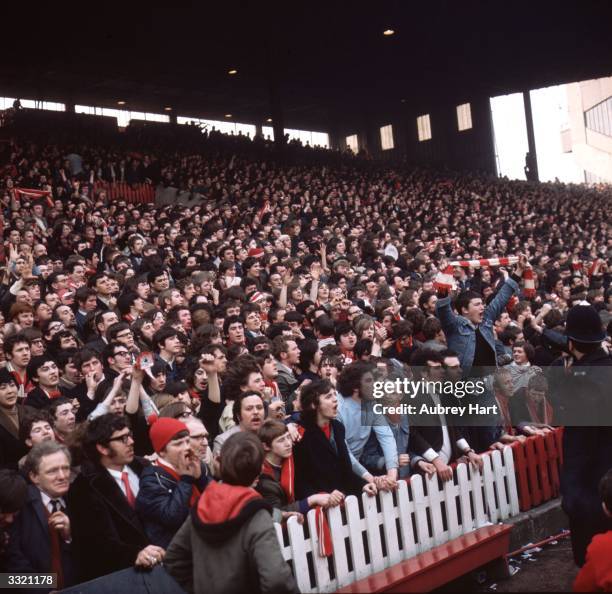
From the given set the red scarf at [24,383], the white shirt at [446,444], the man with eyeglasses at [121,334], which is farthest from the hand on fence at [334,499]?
the red scarf at [24,383]

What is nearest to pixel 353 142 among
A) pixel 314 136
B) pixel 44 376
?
pixel 314 136

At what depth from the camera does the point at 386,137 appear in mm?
38812

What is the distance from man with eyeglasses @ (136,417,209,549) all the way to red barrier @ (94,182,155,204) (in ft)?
43.4

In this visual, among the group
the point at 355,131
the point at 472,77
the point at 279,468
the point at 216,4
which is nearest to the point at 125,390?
the point at 279,468

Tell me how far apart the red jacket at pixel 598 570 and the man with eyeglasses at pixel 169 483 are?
1.90m

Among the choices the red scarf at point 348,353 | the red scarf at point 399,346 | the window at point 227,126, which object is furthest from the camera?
the window at point 227,126

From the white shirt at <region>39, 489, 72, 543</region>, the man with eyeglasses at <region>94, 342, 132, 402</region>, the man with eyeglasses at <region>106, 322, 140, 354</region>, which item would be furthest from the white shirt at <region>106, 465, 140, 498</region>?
the man with eyeglasses at <region>106, 322, 140, 354</region>

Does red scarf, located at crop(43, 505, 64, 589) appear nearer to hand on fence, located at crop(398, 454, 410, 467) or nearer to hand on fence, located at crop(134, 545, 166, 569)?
hand on fence, located at crop(134, 545, 166, 569)

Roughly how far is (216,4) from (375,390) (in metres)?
17.7

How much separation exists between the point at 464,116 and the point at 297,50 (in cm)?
1297

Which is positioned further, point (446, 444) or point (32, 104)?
point (32, 104)

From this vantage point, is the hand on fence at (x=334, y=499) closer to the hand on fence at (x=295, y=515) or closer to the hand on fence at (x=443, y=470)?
the hand on fence at (x=295, y=515)

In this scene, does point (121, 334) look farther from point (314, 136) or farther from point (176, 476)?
point (314, 136)

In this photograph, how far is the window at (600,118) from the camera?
44469mm
